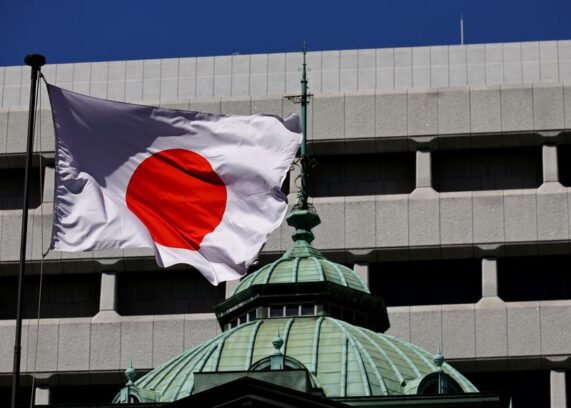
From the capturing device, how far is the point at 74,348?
307 feet

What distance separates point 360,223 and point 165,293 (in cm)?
812

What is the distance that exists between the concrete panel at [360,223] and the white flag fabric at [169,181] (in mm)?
36495

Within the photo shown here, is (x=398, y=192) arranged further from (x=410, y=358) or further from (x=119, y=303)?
(x=410, y=358)

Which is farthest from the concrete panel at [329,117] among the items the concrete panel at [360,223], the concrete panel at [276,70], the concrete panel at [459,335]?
the concrete panel at [459,335]

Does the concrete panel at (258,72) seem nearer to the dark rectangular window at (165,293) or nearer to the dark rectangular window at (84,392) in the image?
the dark rectangular window at (165,293)

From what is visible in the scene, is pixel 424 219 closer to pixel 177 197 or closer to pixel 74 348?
pixel 74 348

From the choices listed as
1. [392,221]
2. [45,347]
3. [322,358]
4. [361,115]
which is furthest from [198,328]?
[322,358]

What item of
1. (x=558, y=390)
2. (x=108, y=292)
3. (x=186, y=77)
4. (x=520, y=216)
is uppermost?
(x=186, y=77)

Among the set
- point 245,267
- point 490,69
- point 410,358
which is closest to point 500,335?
point 490,69

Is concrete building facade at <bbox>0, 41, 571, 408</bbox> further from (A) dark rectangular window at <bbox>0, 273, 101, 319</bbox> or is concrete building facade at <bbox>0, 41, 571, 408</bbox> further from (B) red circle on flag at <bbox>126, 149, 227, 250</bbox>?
(B) red circle on flag at <bbox>126, 149, 227, 250</bbox>

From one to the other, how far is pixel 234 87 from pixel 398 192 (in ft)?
24.3

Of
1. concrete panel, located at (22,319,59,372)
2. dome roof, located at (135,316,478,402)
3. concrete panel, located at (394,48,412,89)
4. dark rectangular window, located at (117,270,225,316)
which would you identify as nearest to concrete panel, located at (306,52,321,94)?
concrete panel, located at (394,48,412,89)

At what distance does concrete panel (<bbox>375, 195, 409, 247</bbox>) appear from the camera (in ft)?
306

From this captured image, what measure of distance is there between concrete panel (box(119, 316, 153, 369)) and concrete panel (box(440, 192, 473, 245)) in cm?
1124
